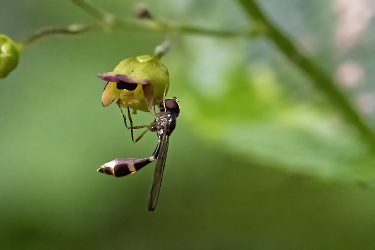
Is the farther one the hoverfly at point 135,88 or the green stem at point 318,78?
the green stem at point 318,78

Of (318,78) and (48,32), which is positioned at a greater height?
(318,78)

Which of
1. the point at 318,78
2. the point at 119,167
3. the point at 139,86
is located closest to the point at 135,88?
the point at 139,86

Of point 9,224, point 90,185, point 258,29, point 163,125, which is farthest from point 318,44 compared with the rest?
point 9,224

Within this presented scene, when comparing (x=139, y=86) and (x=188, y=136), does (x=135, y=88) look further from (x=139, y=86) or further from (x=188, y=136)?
(x=188, y=136)

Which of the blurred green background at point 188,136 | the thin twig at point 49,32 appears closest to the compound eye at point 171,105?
the thin twig at point 49,32

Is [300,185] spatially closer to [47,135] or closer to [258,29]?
[258,29]

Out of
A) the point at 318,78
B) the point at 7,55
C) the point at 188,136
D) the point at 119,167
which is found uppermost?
the point at 188,136

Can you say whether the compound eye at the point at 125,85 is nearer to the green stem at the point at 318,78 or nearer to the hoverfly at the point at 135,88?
the hoverfly at the point at 135,88
